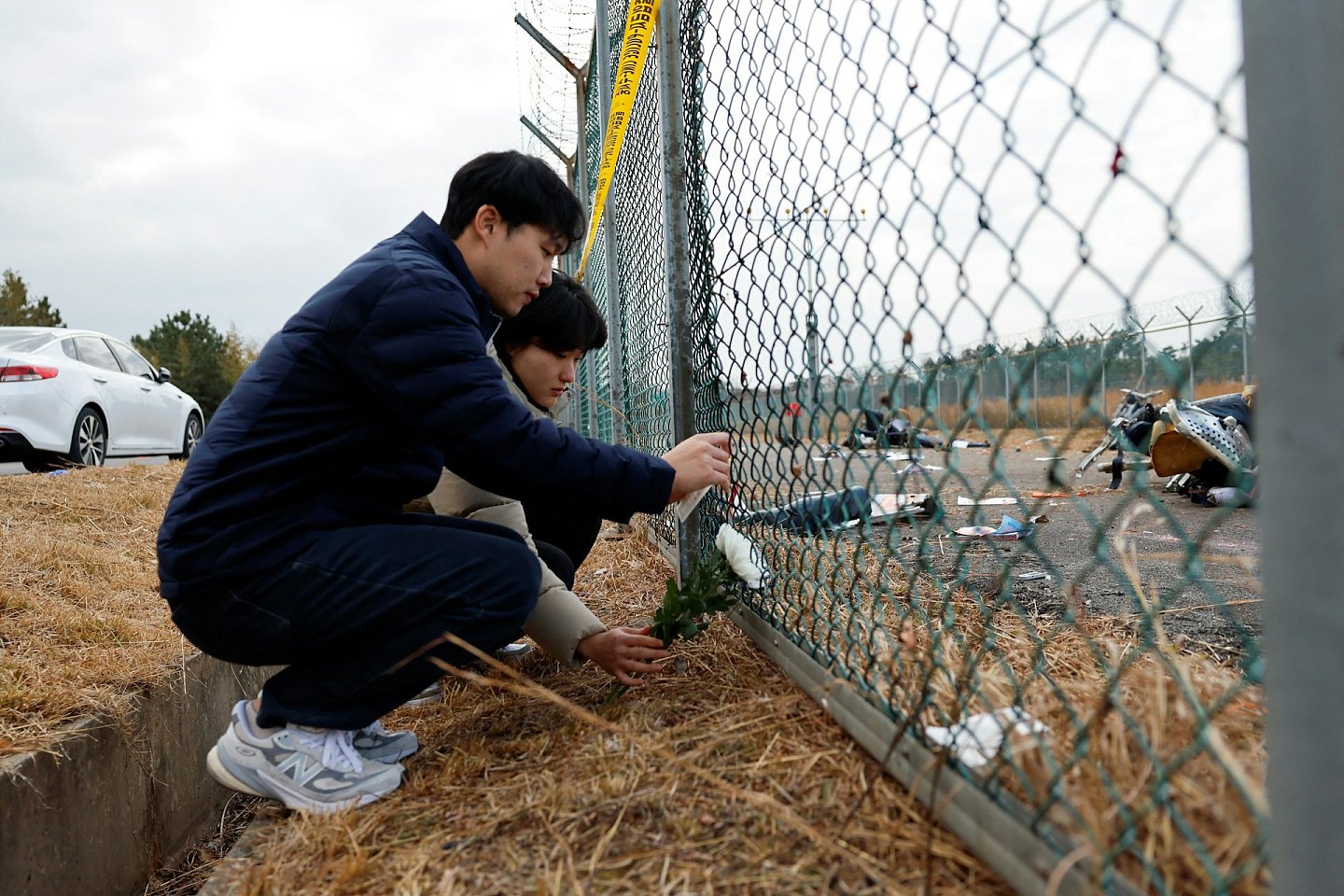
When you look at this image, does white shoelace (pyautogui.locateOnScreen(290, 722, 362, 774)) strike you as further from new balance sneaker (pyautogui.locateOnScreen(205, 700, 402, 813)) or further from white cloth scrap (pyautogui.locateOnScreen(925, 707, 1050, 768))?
white cloth scrap (pyautogui.locateOnScreen(925, 707, 1050, 768))

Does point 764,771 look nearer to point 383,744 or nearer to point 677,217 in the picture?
point 383,744

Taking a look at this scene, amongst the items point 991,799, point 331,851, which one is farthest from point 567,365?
point 991,799

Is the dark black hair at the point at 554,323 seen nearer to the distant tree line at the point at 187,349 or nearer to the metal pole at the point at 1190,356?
A: the metal pole at the point at 1190,356

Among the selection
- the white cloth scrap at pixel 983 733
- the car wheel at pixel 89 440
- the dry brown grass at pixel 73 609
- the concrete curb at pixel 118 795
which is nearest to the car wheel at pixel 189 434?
the car wheel at pixel 89 440

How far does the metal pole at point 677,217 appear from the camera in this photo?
248cm

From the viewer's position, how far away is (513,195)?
6.73 feet

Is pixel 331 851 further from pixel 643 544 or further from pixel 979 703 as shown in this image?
pixel 643 544

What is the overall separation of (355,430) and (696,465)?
0.74 m

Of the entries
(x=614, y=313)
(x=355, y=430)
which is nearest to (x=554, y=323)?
(x=355, y=430)

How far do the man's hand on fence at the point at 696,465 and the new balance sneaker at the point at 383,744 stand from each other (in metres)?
0.82

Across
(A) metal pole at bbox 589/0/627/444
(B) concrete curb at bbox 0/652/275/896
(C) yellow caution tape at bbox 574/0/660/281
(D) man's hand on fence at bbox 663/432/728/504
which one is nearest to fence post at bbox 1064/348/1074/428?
(D) man's hand on fence at bbox 663/432/728/504

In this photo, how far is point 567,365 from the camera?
2.77 metres

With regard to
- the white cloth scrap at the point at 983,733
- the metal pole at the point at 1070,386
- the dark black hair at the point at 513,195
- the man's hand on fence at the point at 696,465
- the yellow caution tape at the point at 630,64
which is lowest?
the white cloth scrap at the point at 983,733

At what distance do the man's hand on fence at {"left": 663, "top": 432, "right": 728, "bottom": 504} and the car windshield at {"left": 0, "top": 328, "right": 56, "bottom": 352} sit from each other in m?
7.74
